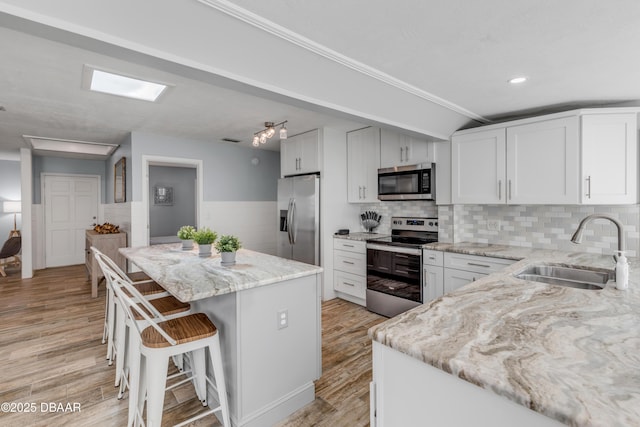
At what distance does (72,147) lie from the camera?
5.64m

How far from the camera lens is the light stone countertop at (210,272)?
1.72 meters

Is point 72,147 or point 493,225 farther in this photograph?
point 72,147

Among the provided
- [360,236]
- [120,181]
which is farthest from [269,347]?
[120,181]

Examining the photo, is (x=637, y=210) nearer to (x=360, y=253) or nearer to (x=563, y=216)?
(x=563, y=216)

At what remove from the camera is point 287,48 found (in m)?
1.73

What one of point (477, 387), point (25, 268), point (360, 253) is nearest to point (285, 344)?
point (477, 387)

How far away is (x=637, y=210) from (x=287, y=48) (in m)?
3.13

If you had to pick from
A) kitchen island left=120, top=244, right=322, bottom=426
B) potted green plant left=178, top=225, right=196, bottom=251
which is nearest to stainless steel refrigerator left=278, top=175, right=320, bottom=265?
potted green plant left=178, top=225, right=196, bottom=251

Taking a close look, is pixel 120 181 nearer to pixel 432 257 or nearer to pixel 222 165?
pixel 222 165

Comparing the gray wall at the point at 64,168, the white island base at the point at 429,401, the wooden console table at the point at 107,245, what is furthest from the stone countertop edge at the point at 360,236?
the gray wall at the point at 64,168

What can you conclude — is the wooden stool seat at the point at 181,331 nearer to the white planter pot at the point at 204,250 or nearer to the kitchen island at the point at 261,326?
the kitchen island at the point at 261,326

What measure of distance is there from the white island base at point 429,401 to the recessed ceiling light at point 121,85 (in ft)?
9.17

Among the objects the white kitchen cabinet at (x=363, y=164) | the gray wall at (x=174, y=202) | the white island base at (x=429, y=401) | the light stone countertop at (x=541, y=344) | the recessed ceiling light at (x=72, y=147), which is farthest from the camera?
the gray wall at (x=174, y=202)

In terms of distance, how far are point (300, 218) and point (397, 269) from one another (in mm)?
1532
